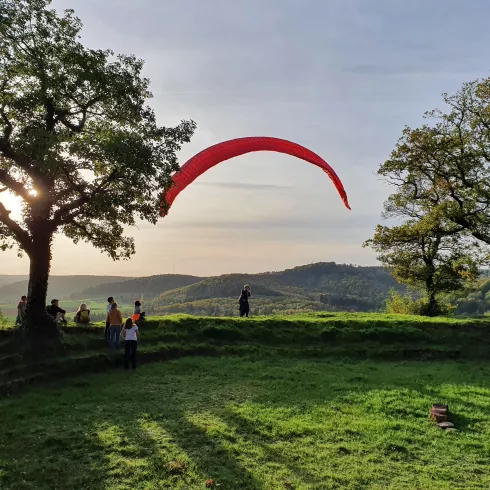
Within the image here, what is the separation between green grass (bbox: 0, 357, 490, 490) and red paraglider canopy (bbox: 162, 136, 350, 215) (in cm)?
967

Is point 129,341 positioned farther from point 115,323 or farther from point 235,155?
point 235,155

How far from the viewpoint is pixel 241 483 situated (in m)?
8.79

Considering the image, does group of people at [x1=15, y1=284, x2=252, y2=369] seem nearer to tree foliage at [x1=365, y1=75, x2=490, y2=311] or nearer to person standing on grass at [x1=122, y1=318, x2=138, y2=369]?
person standing on grass at [x1=122, y1=318, x2=138, y2=369]

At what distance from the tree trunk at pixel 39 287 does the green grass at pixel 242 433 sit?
3.37 m

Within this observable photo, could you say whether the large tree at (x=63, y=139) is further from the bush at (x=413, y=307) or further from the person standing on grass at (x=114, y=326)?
the bush at (x=413, y=307)

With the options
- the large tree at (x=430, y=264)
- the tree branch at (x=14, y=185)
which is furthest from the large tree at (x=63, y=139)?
the large tree at (x=430, y=264)

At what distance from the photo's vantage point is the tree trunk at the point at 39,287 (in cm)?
1811

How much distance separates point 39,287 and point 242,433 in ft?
40.0

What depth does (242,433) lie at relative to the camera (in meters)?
11.4

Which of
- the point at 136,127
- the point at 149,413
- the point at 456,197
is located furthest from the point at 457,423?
the point at 456,197

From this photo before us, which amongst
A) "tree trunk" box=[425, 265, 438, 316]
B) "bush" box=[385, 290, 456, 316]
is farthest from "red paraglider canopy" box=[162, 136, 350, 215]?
"bush" box=[385, 290, 456, 316]

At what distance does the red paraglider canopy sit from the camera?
2238 cm

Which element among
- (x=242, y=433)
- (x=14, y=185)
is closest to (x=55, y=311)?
(x=14, y=185)

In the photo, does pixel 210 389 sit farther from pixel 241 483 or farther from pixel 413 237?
pixel 413 237
